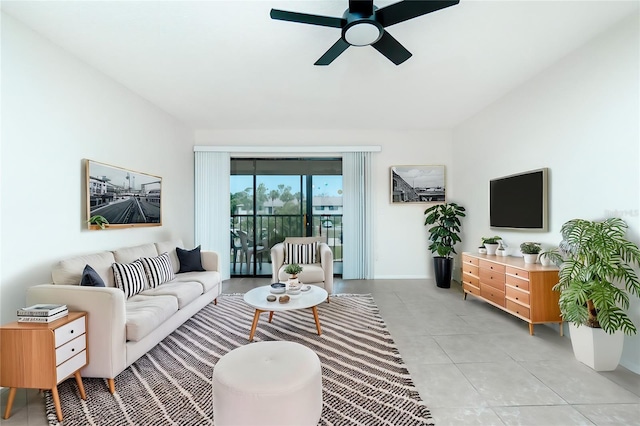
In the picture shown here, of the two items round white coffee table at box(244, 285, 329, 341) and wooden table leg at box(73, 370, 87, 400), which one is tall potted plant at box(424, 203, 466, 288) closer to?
round white coffee table at box(244, 285, 329, 341)

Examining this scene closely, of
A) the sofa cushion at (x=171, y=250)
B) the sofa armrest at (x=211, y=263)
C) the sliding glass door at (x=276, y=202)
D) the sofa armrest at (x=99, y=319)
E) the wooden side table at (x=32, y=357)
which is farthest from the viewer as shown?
the sliding glass door at (x=276, y=202)

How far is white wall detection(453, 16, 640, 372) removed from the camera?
2.30m

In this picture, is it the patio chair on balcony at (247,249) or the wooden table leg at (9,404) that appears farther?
the patio chair on balcony at (247,249)

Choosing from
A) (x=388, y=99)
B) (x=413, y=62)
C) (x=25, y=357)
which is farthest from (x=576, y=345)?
(x=25, y=357)

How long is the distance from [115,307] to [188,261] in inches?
72.2

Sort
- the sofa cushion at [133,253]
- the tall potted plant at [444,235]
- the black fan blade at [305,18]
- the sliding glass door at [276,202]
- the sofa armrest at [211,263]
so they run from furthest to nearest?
the sliding glass door at [276,202] < the tall potted plant at [444,235] < the sofa armrest at [211,263] < the sofa cushion at [133,253] < the black fan blade at [305,18]

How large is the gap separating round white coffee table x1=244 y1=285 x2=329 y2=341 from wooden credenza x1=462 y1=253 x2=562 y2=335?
6.47 feet

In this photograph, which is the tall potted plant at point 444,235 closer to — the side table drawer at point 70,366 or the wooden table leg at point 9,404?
the side table drawer at point 70,366

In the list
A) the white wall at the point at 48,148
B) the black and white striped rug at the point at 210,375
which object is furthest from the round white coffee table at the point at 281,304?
the white wall at the point at 48,148

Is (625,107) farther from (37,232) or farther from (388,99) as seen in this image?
(37,232)

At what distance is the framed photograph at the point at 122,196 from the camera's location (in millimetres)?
2941

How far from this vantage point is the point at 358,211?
17.5 feet

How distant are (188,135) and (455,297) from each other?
4.99m

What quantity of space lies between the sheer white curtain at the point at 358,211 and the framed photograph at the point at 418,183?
1.60ft
